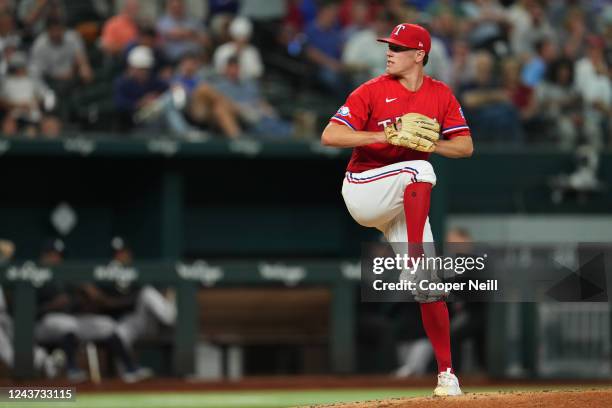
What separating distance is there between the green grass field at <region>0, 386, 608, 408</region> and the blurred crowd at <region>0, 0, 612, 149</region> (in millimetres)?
3234

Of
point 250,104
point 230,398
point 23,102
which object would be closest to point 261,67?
point 250,104

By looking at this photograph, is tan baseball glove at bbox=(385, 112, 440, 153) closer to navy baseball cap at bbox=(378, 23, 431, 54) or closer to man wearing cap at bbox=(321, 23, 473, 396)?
man wearing cap at bbox=(321, 23, 473, 396)

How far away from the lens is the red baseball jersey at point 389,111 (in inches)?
261

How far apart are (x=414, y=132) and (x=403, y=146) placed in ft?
0.45

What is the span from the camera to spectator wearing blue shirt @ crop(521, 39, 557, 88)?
15.1 m

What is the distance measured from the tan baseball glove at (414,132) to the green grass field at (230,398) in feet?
11.9

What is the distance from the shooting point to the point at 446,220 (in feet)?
47.1

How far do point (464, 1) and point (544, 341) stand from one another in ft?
17.7

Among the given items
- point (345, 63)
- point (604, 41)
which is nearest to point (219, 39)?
point (345, 63)

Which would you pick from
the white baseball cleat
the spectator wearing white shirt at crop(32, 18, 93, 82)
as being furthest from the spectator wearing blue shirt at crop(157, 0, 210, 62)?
the white baseball cleat

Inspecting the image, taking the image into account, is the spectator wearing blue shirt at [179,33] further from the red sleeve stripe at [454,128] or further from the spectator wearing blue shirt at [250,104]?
the red sleeve stripe at [454,128]

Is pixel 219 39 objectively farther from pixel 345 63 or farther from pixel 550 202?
pixel 550 202

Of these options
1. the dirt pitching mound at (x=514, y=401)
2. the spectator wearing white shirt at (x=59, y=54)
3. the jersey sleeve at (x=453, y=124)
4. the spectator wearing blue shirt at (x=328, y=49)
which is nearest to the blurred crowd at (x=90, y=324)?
the spectator wearing white shirt at (x=59, y=54)

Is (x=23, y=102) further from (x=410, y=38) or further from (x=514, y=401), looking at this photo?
(x=514, y=401)
